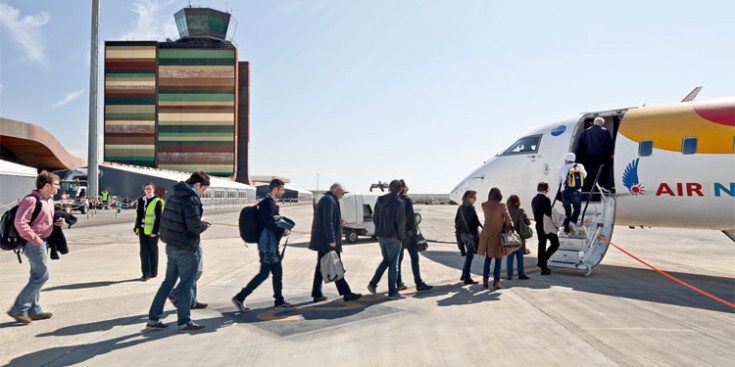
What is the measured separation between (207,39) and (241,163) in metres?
24.6

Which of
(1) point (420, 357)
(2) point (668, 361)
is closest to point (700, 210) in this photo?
(2) point (668, 361)

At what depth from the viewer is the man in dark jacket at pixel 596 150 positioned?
36.6 ft

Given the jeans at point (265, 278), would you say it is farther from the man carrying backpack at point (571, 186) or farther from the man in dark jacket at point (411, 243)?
the man carrying backpack at point (571, 186)

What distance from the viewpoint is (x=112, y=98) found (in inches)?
3027

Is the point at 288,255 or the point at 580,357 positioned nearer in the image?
the point at 580,357

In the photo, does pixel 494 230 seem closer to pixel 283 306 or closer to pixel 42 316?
pixel 283 306

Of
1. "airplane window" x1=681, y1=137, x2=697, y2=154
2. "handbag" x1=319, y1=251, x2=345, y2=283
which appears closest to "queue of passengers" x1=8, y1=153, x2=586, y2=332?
"handbag" x1=319, y1=251, x2=345, y2=283

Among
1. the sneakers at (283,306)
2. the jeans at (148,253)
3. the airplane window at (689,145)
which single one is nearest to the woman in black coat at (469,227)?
the sneakers at (283,306)

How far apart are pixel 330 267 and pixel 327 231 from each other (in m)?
0.56

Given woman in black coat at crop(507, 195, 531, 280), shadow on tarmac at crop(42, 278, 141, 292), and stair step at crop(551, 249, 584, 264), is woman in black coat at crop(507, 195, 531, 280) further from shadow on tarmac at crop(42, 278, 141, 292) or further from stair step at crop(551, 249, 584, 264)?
shadow on tarmac at crop(42, 278, 141, 292)

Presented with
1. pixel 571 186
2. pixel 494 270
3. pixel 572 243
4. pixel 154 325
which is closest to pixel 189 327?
pixel 154 325

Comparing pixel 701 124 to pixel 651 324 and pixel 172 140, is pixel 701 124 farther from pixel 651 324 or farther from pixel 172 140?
pixel 172 140

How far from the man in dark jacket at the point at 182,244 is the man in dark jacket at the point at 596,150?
995 centimetres

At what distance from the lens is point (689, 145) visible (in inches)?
390
